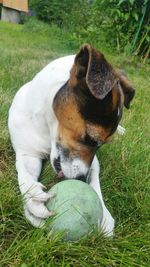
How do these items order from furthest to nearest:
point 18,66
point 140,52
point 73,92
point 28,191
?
point 140,52
point 18,66
point 73,92
point 28,191

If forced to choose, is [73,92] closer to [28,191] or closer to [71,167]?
[71,167]

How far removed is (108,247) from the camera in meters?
3.07

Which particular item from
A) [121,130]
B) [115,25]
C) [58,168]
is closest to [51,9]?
[115,25]

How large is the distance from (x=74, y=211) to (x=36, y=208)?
0.86 feet

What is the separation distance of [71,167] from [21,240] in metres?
0.67

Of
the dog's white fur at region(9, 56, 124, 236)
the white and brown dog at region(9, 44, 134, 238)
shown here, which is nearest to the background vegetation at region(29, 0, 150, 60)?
the dog's white fur at region(9, 56, 124, 236)

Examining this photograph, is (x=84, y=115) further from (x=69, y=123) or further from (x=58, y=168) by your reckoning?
(x=58, y=168)

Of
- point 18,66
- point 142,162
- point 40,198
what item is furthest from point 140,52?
point 40,198

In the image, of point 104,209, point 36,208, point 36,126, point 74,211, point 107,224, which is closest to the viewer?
point 74,211

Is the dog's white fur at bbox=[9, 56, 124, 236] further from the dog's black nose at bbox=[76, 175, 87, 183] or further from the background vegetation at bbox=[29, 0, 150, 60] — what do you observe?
the background vegetation at bbox=[29, 0, 150, 60]

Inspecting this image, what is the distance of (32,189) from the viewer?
3.33 m

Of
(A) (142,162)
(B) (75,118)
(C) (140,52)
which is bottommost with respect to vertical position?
(C) (140,52)

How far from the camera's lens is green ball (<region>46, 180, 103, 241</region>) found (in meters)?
2.94

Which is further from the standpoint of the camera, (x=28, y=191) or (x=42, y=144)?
(x=42, y=144)
